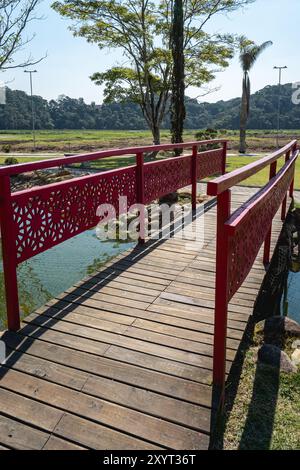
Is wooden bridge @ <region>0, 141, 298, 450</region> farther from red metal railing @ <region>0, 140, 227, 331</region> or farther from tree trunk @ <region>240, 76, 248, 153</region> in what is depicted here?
tree trunk @ <region>240, 76, 248, 153</region>

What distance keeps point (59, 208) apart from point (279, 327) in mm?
2307

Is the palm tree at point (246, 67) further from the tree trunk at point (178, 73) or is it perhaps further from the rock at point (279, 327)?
the rock at point (279, 327)

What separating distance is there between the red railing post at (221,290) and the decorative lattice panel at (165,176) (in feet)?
11.4

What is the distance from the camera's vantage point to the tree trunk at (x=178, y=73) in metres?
10.7

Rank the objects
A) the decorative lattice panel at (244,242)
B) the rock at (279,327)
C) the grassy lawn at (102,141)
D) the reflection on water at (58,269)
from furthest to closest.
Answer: the grassy lawn at (102,141), the reflection on water at (58,269), the rock at (279,327), the decorative lattice panel at (244,242)

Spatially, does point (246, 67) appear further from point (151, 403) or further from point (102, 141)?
point (151, 403)

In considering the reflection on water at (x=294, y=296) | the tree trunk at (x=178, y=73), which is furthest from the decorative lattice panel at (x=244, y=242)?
the tree trunk at (x=178, y=73)

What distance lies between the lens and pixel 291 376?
3.00 meters

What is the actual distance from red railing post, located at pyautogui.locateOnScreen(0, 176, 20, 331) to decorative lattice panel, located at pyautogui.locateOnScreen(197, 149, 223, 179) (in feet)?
18.3

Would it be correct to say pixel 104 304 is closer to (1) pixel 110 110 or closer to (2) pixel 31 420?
(2) pixel 31 420

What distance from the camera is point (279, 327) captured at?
12.5 ft

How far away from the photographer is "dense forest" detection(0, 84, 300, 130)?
88.0 m
